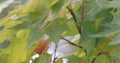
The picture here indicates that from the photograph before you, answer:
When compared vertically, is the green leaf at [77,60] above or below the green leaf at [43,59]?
below

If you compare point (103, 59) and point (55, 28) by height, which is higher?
point (55, 28)

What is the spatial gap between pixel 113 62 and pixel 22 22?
0.18 meters

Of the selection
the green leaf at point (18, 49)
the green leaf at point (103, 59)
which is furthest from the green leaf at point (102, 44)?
the green leaf at point (18, 49)

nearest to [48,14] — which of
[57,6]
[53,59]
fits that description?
[57,6]

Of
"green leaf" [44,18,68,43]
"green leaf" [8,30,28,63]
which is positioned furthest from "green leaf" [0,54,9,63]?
"green leaf" [44,18,68,43]

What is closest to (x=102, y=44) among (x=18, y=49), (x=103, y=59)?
(x=103, y=59)

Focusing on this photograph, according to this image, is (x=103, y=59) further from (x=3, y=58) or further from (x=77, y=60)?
(x=3, y=58)

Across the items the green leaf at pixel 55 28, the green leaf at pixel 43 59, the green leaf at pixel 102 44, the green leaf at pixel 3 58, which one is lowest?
the green leaf at pixel 102 44

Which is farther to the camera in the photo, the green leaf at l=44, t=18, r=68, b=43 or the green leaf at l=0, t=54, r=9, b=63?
the green leaf at l=0, t=54, r=9, b=63

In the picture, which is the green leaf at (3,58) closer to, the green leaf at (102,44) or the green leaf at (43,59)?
the green leaf at (43,59)

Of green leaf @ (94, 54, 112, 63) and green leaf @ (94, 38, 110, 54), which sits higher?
green leaf @ (94, 38, 110, 54)

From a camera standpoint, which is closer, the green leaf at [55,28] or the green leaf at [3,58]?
the green leaf at [55,28]

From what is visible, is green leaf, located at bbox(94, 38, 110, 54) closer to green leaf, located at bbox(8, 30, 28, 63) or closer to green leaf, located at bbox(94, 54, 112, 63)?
green leaf, located at bbox(94, 54, 112, 63)

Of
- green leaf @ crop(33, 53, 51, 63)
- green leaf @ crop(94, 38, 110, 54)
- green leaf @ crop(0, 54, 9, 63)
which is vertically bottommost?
green leaf @ crop(94, 38, 110, 54)
